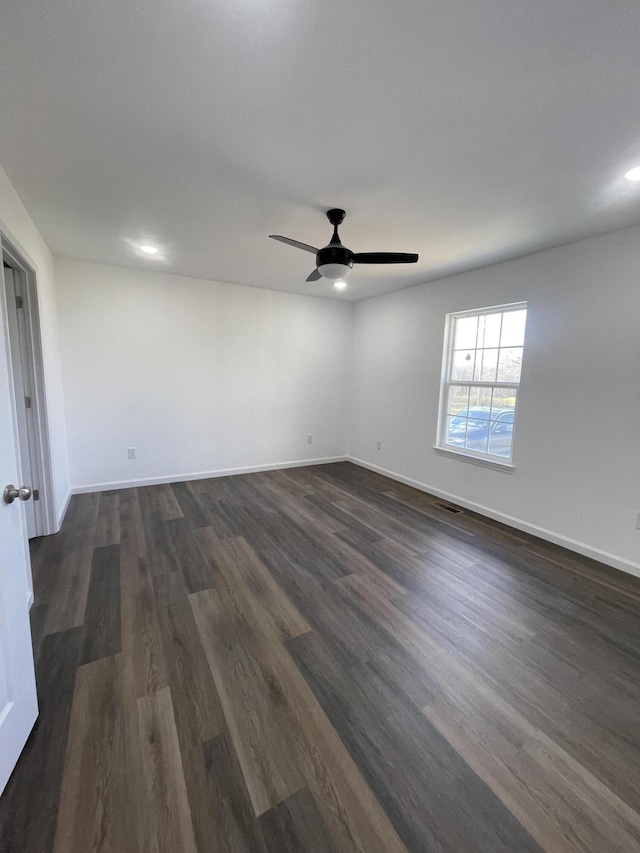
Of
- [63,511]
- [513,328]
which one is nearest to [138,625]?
[63,511]

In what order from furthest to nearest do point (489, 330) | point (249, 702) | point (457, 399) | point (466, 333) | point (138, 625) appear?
1. point (457, 399)
2. point (466, 333)
3. point (489, 330)
4. point (138, 625)
5. point (249, 702)

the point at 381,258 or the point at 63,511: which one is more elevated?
the point at 381,258

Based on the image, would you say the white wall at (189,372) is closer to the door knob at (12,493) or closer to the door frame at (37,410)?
the door frame at (37,410)

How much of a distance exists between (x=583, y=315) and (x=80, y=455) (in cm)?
510

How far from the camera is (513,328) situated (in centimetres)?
340

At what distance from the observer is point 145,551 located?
2.73 m

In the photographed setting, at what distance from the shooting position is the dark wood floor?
110 centimetres

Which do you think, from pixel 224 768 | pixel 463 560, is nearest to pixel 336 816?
pixel 224 768

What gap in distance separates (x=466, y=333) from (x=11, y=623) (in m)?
4.20

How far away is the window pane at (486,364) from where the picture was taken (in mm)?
3592

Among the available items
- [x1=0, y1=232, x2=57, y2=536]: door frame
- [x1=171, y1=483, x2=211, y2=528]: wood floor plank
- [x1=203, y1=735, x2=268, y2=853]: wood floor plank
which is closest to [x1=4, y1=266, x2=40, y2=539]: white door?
[x1=0, y1=232, x2=57, y2=536]: door frame

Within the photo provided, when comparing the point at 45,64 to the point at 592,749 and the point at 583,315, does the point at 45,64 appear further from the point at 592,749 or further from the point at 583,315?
the point at 583,315

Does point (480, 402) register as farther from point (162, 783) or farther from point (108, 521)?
point (108, 521)

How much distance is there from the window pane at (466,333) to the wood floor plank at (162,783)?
3921 mm
